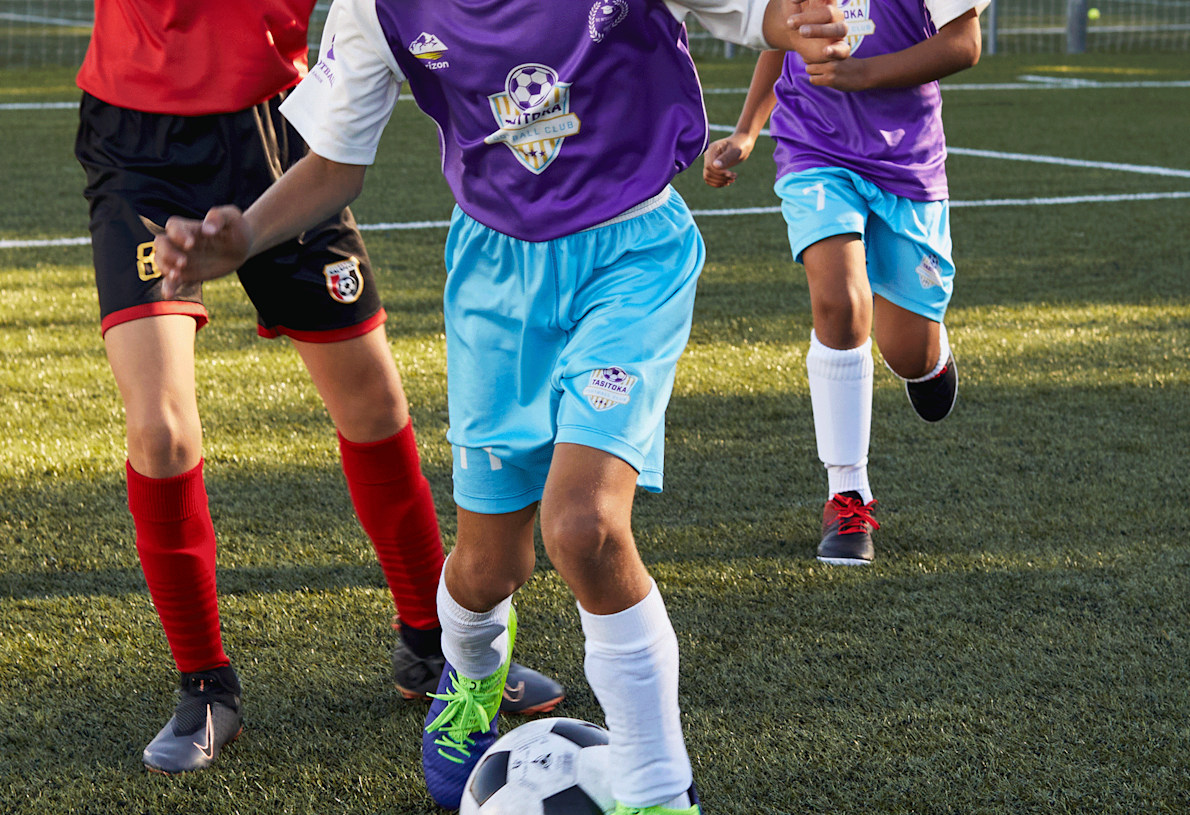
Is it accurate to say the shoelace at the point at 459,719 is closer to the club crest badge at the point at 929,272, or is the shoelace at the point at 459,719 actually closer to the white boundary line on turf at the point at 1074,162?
the club crest badge at the point at 929,272

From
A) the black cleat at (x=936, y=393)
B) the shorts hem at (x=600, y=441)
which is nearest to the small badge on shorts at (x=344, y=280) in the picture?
the shorts hem at (x=600, y=441)

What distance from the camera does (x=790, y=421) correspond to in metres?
4.62

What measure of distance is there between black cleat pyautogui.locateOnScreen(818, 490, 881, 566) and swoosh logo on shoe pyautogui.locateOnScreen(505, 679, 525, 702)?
101cm

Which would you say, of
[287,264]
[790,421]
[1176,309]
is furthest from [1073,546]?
[1176,309]

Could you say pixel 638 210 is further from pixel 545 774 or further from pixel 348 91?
pixel 545 774

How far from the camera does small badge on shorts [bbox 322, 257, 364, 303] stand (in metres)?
2.70

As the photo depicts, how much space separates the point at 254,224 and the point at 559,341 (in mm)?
515

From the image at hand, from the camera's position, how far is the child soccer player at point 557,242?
2.12m

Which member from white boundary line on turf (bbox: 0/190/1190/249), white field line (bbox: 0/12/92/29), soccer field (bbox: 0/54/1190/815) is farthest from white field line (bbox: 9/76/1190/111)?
white field line (bbox: 0/12/92/29)

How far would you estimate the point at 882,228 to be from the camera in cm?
379

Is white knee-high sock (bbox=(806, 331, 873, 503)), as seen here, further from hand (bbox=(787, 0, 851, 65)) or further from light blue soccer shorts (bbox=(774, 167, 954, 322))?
hand (bbox=(787, 0, 851, 65))

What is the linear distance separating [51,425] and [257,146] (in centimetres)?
224

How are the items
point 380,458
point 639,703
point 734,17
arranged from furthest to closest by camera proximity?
1. point 380,458
2. point 734,17
3. point 639,703

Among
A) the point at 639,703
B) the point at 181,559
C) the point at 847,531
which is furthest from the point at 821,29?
the point at 847,531
